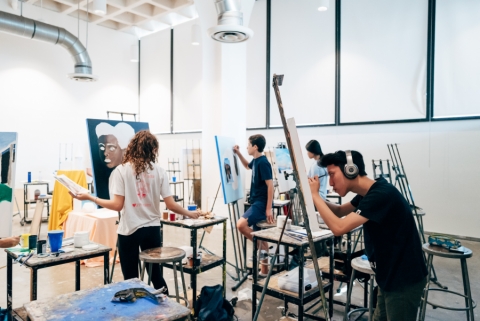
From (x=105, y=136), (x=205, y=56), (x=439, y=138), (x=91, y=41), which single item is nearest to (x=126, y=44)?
(x=91, y=41)

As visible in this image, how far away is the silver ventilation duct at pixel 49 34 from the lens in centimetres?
643

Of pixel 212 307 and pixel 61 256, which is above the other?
pixel 61 256

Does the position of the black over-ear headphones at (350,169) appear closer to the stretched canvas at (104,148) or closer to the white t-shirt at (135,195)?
the white t-shirt at (135,195)

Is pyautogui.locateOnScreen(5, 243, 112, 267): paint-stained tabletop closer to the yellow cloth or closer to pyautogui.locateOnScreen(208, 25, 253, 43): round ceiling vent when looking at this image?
pyautogui.locateOnScreen(208, 25, 253, 43): round ceiling vent

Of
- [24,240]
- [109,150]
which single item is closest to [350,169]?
[24,240]

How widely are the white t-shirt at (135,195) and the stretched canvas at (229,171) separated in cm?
104

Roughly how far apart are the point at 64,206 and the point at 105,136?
5.81 feet

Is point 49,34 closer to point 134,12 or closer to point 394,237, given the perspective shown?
point 134,12

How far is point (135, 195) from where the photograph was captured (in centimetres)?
250

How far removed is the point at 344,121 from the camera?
6.20 metres

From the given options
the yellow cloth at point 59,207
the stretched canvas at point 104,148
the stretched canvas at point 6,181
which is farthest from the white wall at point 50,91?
the stretched canvas at point 6,181

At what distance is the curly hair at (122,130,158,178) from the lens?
99.0 inches

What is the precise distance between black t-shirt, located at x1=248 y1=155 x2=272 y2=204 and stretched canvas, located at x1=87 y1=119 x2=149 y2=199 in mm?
1421

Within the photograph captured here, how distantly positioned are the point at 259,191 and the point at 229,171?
0.39 metres
